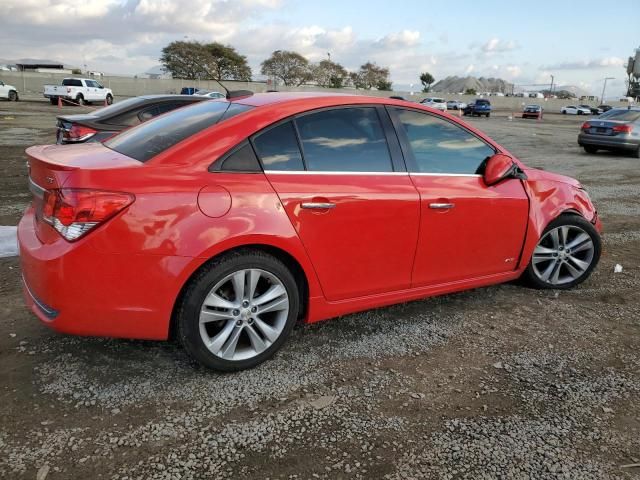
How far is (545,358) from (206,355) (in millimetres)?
2149

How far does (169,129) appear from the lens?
10.8 feet

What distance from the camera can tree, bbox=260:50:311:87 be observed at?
284ft

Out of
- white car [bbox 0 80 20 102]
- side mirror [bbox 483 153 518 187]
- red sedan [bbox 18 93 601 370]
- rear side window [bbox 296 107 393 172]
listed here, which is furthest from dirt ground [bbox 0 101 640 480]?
white car [bbox 0 80 20 102]

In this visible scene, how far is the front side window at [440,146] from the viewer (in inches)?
140

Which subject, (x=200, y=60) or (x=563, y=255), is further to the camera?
(x=200, y=60)

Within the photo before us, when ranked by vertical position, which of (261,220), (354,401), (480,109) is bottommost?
(354,401)

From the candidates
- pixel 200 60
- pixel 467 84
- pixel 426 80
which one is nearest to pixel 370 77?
pixel 426 80

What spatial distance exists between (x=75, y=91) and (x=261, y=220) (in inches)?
1393

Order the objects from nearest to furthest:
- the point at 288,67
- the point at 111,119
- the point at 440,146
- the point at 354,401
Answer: the point at 354,401
the point at 440,146
the point at 111,119
the point at 288,67

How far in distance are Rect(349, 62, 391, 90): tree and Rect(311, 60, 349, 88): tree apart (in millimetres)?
6306

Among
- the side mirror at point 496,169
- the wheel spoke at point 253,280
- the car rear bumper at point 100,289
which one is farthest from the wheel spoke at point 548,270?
the car rear bumper at point 100,289

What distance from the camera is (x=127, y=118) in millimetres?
7656

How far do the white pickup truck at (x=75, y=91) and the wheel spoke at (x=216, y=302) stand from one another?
3523cm

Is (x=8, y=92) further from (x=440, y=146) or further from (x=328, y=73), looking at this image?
(x=328, y=73)
